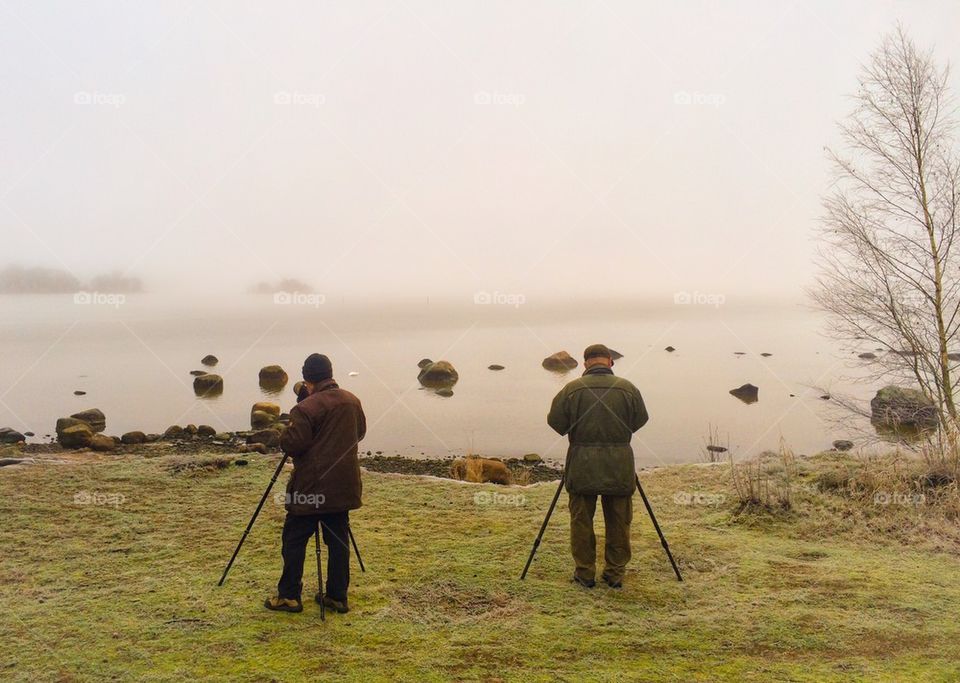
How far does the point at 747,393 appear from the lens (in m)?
41.1

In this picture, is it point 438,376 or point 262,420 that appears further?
point 438,376

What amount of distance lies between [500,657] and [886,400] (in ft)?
68.0

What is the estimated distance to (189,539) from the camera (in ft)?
27.1

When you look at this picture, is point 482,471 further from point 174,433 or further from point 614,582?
point 174,433

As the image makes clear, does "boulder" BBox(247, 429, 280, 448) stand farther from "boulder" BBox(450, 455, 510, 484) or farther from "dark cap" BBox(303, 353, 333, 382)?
"dark cap" BBox(303, 353, 333, 382)

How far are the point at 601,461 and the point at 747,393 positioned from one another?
1503 inches

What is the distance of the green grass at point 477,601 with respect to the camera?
5.00 metres

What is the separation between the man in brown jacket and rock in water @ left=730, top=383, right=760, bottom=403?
123 feet

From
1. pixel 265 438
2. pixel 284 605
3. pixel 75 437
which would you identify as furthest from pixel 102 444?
pixel 284 605

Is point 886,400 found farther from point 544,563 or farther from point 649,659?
point 649,659

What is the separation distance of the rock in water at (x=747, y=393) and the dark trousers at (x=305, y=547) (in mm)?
37612

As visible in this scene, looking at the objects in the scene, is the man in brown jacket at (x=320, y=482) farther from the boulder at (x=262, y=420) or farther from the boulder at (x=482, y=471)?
the boulder at (x=262, y=420)

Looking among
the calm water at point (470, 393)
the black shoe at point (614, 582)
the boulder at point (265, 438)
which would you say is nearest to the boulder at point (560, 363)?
the calm water at point (470, 393)

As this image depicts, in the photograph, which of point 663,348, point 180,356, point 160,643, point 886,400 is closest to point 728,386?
point 886,400
